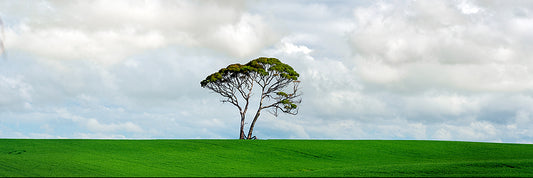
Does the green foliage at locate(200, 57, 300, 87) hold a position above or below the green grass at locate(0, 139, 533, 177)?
above

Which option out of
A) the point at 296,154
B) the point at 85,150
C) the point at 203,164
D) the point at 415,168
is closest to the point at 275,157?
the point at 296,154

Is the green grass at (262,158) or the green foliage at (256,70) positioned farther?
the green foliage at (256,70)

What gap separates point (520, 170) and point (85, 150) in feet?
97.2

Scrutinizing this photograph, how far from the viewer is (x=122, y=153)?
115 feet

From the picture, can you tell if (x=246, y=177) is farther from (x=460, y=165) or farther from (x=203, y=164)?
(x=460, y=165)

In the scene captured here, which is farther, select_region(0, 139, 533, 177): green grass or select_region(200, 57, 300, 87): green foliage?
select_region(200, 57, 300, 87): green foliage

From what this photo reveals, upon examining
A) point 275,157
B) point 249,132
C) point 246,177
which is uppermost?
point 249,132

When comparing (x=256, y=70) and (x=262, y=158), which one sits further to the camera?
(x=256, y=70)

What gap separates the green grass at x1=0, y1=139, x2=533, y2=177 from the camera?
25531 millimetres

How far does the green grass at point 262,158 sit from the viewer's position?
25.5 meters

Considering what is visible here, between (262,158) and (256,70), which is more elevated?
(256,70)

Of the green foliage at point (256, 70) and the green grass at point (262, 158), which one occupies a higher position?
the green foliage at point (256, 70)

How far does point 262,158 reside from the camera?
3425 centimetres

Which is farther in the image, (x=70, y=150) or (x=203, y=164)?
(x=70, y=150)
